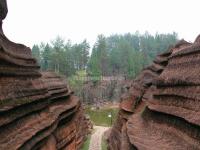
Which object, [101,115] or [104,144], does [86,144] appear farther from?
[101,115]

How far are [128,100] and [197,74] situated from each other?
49.7 ft

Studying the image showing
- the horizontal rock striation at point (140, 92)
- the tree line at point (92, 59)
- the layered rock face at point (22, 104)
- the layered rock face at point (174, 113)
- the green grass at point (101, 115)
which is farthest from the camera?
the tree line at point (92, 59)

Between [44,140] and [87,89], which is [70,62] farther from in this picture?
[44,140]

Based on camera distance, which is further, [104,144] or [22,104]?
[104,144]

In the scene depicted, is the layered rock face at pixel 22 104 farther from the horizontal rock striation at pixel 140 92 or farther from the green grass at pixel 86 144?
the green grass at pixel 86 144

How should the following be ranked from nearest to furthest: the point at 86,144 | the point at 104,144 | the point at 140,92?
the point at 140,92
the point at 104,144
the point at 86,144

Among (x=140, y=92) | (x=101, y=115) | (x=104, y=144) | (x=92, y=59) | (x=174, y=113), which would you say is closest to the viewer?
(x=174, y=113)

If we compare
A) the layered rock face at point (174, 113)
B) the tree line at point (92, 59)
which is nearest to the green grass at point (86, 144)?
the layered rock face at point (174, 113)

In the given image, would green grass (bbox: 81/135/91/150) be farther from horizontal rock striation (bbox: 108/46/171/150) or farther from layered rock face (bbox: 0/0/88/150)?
layered rock face (bbox: 0/0/88/150)

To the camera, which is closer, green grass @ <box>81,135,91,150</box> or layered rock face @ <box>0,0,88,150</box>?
layered rock face @ <box>0,0,88,150</box>

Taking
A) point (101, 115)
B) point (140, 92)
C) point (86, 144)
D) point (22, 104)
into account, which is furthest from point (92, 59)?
point (22, 104)

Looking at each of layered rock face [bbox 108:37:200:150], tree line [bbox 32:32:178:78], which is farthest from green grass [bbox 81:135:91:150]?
tree line [bbox 32:32:178:78]

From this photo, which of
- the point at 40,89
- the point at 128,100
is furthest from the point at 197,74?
the point at 128,100

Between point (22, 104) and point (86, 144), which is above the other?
point (22, 104)
